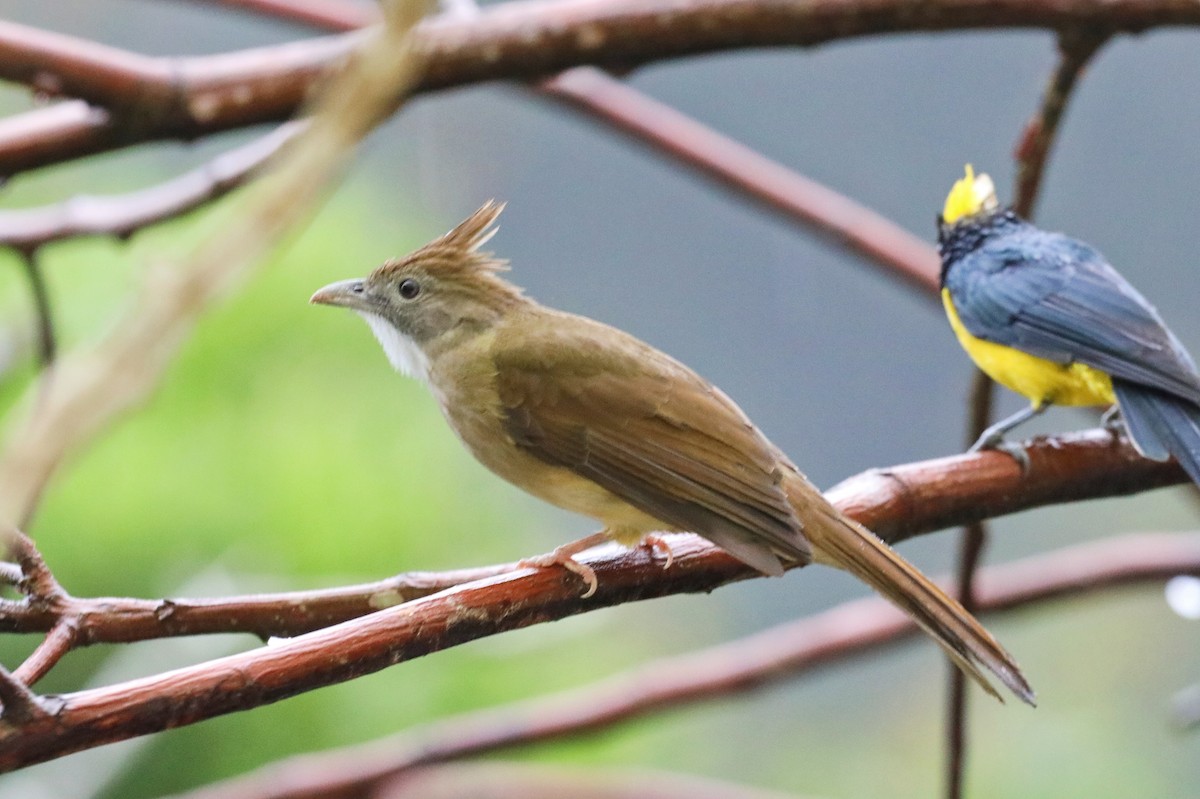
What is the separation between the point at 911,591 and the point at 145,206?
4.75ft

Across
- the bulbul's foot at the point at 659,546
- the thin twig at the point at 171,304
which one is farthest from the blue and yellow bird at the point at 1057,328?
the thin twig at the point at 171,304

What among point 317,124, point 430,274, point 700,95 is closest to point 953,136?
point 700,95

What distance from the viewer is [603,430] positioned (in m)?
1.77

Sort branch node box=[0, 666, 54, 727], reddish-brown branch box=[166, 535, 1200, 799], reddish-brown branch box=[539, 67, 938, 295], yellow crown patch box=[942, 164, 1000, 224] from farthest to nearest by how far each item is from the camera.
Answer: yellow crown patch box=[942, 164, 1000, 224] < reddish-brown branch box=[539, 67, 938, 295] < reddish-brown branch box=[166, 535, 1200, 799] < branch node box=[0, 666, 54, 727]

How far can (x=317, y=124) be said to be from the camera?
498 mm

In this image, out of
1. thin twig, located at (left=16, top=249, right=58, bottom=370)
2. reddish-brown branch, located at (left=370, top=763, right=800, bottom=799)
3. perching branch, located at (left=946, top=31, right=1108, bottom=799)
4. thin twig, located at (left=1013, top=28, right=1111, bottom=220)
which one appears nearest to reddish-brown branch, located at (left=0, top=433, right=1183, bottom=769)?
perching branch, located at (left=946, top=31, right=1108, bottom=799)

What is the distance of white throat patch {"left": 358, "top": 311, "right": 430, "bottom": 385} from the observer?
6.39 ft

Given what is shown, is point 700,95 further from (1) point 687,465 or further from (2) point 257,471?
(1) point 687,465

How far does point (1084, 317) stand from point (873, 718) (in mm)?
3417

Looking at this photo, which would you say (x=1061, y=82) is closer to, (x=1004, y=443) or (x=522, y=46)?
(x=1004, y=443)

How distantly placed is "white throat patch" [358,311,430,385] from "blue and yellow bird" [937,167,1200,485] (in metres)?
0.86

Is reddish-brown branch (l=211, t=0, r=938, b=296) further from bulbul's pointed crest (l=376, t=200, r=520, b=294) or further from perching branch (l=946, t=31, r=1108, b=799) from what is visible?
bulbul's pointed crest (l=376, t=200, r=520, b=294)

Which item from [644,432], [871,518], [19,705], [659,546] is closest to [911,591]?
[871,518]

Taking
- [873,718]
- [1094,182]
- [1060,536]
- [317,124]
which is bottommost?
[873,718]
